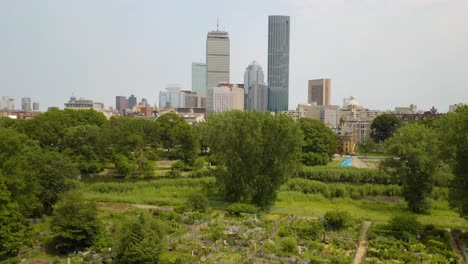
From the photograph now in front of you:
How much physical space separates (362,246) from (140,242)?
440 inches

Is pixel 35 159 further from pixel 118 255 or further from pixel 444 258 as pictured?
pixel 444 258

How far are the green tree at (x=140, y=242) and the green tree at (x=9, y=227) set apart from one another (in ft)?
16.2

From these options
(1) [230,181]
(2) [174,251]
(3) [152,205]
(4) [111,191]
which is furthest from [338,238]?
(4) [111,191]

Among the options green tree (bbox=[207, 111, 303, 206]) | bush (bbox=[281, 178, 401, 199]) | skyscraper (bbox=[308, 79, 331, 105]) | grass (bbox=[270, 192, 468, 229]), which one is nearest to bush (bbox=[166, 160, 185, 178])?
bush (bbox=[281, 178, 401, 199])

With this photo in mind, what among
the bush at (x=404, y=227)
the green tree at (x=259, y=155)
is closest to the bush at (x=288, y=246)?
the bush at (x=404, y=227)

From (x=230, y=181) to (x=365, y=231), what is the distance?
10.7 metres

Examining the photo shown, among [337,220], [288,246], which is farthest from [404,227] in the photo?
[288,246]

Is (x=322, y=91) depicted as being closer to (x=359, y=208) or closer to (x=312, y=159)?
(x=312, y=159)

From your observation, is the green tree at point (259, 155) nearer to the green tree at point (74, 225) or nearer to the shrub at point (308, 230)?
the shrub at point (308, 230)

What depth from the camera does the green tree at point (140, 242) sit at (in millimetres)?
16062

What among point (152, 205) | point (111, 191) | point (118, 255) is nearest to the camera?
point (118, 255)

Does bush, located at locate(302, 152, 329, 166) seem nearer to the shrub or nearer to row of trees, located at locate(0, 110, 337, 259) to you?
row of trees, located at locate(0, 110, 337, 259)

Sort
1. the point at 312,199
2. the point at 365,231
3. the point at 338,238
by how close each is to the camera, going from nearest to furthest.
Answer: the point at 338,238
the point at 365,231
the point at 312,199

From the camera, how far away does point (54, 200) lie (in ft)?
80.2
